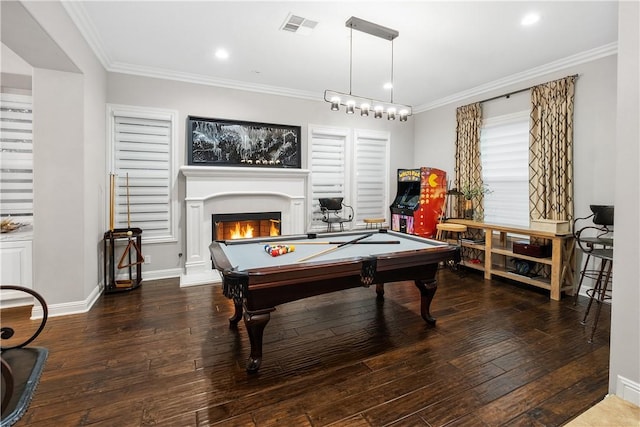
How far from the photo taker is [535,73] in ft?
14.1

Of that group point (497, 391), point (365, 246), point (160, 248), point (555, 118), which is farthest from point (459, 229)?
point (160, 248)

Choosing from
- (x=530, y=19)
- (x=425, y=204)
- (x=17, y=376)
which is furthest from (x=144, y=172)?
(x=530, y=19)

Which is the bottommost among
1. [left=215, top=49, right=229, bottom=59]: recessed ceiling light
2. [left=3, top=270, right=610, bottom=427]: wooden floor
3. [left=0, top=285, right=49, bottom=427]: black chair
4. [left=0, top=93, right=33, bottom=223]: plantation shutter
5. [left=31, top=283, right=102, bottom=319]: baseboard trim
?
[left=3, top=270, right=610, bottom=427]: wooden floor

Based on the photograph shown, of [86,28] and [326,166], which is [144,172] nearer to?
[86,28]

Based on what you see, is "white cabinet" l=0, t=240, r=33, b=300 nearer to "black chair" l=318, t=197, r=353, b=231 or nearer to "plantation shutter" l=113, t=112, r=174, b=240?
"plantation shutter" l=113, t=112, r=174, b=240

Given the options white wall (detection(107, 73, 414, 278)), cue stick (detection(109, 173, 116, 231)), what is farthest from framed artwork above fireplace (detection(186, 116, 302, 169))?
cue stick (detection(109, 173, 116, 231))

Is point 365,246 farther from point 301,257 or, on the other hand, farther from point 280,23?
point 280,23

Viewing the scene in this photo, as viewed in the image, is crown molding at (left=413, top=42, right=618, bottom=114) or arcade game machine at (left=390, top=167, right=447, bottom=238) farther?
arcade game machine at (left=390, top=167, right=447, bottom=238)

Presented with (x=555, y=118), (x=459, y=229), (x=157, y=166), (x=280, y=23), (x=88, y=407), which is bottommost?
(x=88, y=407)

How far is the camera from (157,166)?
446cm

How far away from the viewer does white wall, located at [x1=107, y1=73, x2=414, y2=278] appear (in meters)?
4.29

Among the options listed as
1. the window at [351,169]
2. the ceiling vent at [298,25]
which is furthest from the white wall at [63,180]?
the window at [351,169]

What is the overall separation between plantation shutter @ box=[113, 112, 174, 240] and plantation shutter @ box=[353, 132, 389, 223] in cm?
326

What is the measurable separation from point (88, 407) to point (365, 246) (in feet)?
7.90
